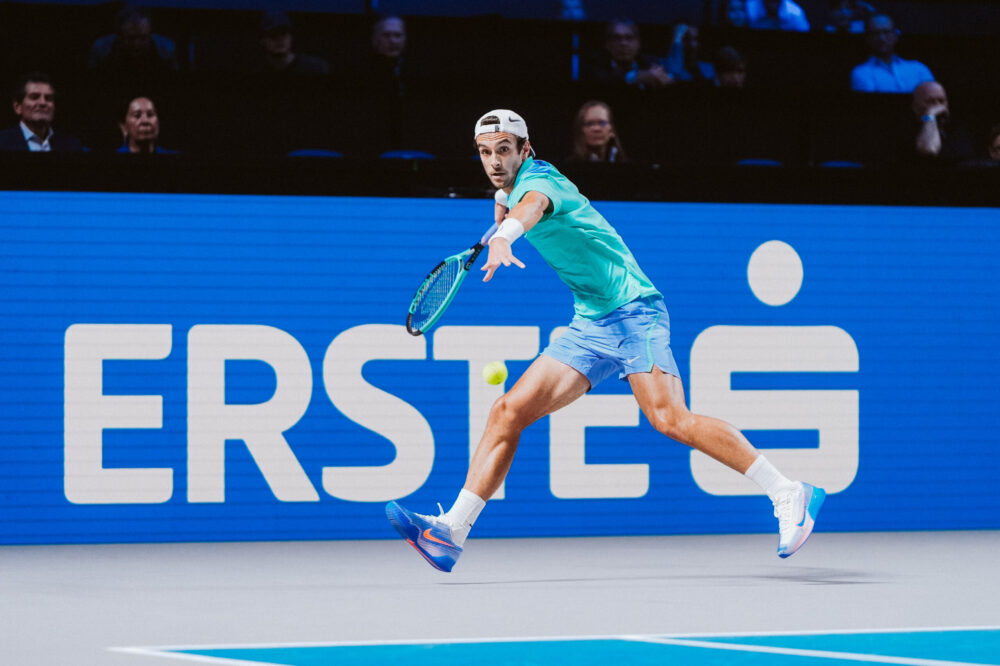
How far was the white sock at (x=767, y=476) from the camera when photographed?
5.39 m

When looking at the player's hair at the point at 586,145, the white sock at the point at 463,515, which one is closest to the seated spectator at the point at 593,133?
the player's hair at the point at 586,145

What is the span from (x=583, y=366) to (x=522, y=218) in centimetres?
81

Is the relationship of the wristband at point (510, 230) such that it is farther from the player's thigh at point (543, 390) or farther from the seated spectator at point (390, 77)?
the seated spectator at point (390, 77)

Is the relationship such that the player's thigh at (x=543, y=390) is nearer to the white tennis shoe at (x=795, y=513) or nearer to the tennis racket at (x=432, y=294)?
the tennis racket at (x=432, y=294)

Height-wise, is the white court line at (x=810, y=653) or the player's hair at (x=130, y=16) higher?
the player's hair at (x=130, y=16)

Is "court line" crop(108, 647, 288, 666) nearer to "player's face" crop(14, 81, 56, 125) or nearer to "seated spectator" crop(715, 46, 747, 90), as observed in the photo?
"player's face" crop(14, 81, 56, 125)

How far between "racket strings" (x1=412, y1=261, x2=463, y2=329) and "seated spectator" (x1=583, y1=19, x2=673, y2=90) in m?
3.87

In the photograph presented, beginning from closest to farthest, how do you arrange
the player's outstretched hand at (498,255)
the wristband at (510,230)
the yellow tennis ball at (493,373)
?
the player's outstretched hand at (498,255)
the wristband at (510,230)
the yellow tennis ball at (493,373)

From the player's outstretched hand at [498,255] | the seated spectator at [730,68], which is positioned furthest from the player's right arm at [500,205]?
the seated spectator at [730,68]

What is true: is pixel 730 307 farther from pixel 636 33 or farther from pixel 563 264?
pixel 636 33

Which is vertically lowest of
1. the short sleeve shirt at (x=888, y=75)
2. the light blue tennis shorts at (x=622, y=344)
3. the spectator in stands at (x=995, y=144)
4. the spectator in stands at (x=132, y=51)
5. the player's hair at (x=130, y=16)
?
the light blue tennis shorts at (x=622, y=344)

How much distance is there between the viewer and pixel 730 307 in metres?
6.94

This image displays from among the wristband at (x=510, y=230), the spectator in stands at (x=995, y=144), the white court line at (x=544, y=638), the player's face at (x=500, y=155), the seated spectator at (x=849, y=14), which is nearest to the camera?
the white court line at (x=544, y=638)

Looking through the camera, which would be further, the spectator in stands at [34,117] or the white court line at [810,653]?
the spectator in stands at [34,117]
